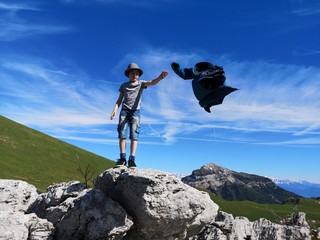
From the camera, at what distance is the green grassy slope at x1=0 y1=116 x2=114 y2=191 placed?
94.7m

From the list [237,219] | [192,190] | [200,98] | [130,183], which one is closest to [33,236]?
[130,183]

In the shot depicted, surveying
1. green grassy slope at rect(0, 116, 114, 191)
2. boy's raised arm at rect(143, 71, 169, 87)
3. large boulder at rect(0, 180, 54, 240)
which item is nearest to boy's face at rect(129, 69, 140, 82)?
boy's raised arm at rect(143, 71, 169, 87)

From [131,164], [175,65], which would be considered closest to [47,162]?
[131,164]

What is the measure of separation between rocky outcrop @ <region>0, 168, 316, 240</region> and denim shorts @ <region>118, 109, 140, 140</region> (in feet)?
5.15

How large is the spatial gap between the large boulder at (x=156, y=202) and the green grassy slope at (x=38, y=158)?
74.2m

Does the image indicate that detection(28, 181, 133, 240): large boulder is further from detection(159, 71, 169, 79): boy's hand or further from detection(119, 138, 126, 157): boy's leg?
detection(159, 71, 169, 79): boy's hand

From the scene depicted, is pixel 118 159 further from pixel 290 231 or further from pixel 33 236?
pixel 290 231

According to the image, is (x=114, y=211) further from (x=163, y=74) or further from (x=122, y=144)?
(x=163, y=74)

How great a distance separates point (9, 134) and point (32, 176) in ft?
131

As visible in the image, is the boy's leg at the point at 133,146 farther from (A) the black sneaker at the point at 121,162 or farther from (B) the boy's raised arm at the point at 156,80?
(B) the boy's raised arm at the point at 156,80

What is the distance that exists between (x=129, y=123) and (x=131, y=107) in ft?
2.30

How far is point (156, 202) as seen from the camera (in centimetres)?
1305

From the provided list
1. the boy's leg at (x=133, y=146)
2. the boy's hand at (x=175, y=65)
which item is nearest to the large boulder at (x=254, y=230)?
the boy's leg at (x=133, y=146)

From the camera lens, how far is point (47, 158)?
123 meters
